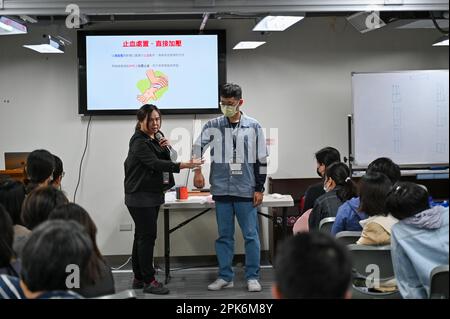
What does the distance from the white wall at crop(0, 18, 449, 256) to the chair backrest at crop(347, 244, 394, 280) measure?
291cm

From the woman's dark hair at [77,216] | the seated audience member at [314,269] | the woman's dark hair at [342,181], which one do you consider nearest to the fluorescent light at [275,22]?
the woman's dark hair at [342,181]

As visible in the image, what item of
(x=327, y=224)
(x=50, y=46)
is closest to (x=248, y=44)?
(x=50, y=46)

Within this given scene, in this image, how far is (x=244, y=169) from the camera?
4.18 meters

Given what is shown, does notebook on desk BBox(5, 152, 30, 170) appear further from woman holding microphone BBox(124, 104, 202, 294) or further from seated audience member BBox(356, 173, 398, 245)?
seated audience member BBox(356, 173, 398, 245)

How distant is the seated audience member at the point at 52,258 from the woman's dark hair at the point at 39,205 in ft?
2.49

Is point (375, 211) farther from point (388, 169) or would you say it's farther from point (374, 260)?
point (388, 169)

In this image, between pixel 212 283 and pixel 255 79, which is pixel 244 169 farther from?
pixel 255 79

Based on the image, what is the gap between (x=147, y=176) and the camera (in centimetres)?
404

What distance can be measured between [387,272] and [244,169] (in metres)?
1.80

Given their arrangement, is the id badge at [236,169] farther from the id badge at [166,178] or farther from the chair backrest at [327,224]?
the chair backrest at [327,224]

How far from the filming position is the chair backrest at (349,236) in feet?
9.07

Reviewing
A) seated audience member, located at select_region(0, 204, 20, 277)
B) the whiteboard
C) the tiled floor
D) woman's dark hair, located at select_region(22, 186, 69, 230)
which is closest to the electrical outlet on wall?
the tiled floor

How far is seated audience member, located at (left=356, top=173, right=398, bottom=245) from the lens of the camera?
8.41ft
